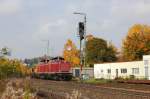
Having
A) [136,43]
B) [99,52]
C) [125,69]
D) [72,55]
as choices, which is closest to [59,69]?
[125,69]

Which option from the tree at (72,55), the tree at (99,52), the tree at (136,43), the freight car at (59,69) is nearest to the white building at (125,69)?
the freight car at (59,69)

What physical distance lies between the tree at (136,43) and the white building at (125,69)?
23515 millimetres

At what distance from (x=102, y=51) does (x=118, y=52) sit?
10.2 metres

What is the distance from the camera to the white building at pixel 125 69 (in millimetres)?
80500

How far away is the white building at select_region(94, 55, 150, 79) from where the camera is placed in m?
80.5

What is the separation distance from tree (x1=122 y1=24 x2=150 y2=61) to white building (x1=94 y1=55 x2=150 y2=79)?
77.1 ft

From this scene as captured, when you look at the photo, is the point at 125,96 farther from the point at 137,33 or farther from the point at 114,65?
the point at 137,33

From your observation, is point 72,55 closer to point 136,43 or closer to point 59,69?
point 136,43

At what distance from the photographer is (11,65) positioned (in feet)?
209

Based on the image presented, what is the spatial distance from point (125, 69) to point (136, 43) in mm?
33548

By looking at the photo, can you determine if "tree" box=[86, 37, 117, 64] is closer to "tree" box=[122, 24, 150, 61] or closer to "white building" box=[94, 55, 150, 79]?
"tree" box=[122, 24, 150, 61]

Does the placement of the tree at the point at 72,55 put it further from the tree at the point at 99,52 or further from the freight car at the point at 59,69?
the freight car at the point at 59,69

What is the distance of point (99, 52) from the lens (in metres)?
137

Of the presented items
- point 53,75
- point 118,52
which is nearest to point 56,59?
point 53,75
